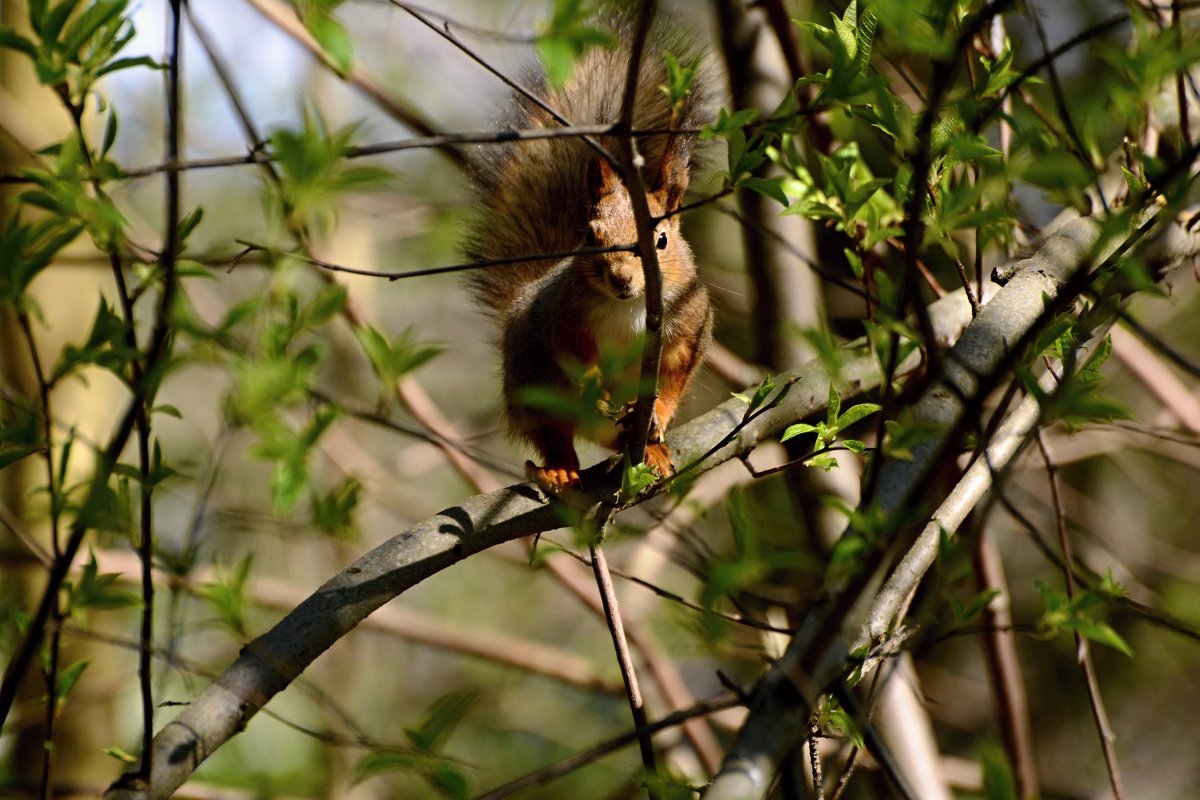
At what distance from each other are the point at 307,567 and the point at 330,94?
3434mm

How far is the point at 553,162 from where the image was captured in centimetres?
251

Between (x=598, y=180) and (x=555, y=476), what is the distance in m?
0.58

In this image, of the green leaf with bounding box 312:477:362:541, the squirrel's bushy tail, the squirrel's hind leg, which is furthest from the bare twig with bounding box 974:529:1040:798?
the green leaf with bounding box 312:477:362:541

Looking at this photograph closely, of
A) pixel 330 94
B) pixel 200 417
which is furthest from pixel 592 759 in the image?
pixel 200 417

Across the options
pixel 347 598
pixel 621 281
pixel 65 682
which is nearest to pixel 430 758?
pixel 347 598

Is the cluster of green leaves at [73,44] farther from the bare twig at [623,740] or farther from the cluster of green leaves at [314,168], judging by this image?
the bare twig at [623,740]

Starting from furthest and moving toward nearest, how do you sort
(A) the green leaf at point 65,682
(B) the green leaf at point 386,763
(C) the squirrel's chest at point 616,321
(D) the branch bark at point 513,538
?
(C) the squirrel's chest at point 616,321 < (A) the green leaf at point 65,682 < (B) the green leaf at point 386,763 < (D) the branch bark at point 513,538

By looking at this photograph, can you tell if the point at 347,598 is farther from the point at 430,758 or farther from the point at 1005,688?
the point at 1005,688

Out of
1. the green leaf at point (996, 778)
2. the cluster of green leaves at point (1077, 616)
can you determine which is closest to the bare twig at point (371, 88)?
the cluster of green leaves at point (1077, 616)

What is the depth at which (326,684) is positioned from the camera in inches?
186

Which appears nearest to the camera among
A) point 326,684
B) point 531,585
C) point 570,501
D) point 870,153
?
point 570,501

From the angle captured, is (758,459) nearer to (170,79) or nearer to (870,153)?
(870,153)

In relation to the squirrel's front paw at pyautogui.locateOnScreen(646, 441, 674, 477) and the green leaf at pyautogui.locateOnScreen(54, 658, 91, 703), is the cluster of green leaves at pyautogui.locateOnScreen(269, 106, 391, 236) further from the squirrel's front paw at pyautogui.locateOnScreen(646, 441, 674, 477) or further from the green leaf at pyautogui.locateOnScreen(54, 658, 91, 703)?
the squirrel's front paw at pyautogui.locateOnScreen(646, 441, 674, 477)

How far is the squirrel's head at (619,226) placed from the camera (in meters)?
1.92
